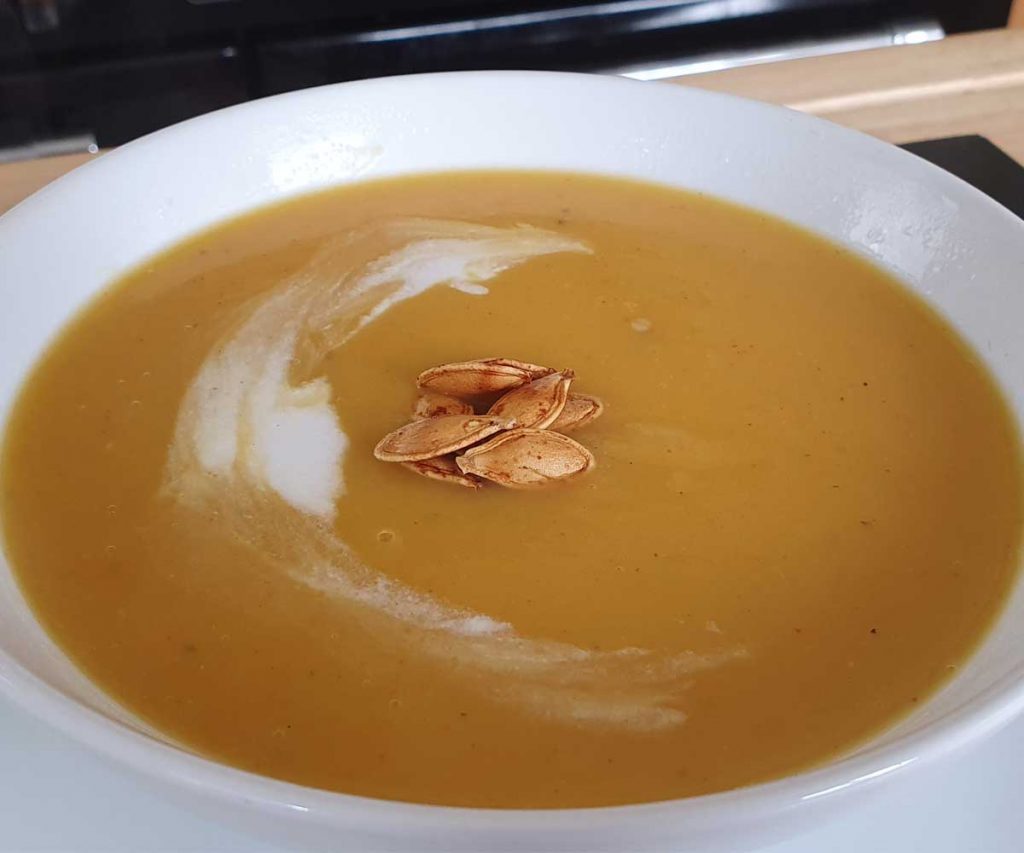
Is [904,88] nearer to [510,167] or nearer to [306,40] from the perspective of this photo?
[510,167]

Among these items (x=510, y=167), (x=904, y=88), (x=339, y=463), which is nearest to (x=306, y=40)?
(x=510, y=167)

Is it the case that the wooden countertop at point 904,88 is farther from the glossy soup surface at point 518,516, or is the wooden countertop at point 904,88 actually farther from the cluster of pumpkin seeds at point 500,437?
the cluster of pumpkin seeds at point 500,437

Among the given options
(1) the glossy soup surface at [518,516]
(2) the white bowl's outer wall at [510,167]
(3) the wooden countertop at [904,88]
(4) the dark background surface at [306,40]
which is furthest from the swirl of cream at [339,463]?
(4) the dark background surface at [306,40]

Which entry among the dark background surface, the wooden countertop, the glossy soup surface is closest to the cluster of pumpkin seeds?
the glossy soup surface

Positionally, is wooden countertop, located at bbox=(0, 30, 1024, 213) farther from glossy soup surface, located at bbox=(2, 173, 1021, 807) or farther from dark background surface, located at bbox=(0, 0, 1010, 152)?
dark background surface, located at bbox=(0, 0, 1010, 152)

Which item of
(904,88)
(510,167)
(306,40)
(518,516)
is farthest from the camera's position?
(306,40)

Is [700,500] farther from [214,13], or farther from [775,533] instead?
[214,13]

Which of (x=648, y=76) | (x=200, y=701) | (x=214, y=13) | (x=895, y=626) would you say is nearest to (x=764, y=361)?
(x=895, y=626)
